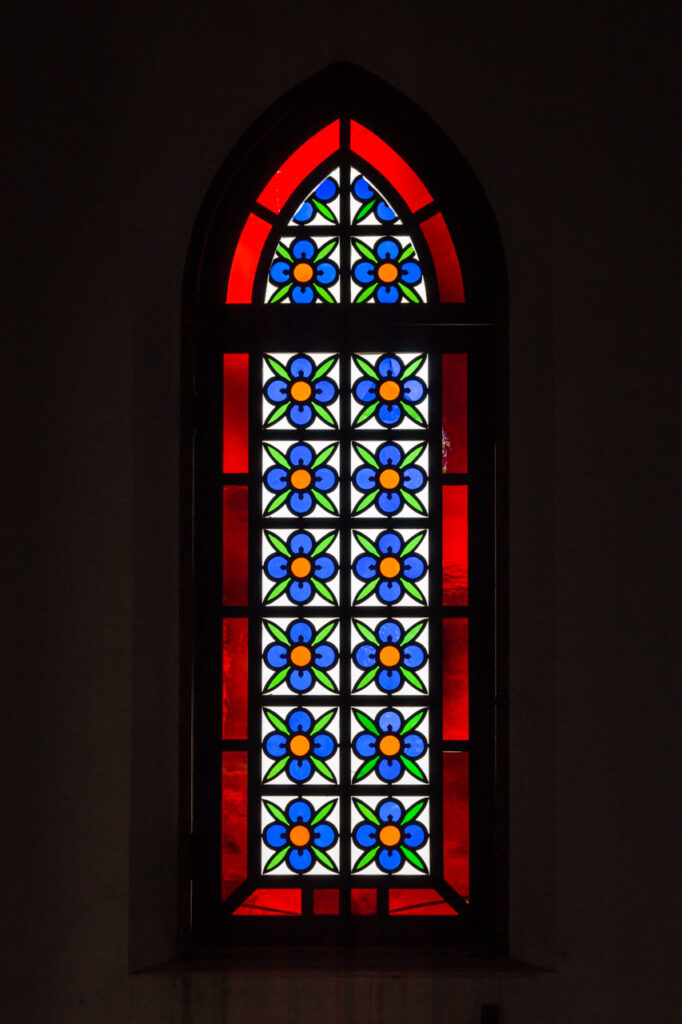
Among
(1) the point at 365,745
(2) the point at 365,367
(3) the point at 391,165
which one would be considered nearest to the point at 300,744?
(1) the point at 365,745

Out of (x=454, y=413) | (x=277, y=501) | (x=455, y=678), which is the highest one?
(x=454, y=413)

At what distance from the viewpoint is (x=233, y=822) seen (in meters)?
2.27

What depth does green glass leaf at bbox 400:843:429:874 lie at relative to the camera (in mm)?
2256

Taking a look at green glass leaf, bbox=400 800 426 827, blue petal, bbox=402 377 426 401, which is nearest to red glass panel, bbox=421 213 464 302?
blue petal, bbox=402 377 426 401

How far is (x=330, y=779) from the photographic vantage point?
2268 millimetres

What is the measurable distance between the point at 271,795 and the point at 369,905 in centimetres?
36

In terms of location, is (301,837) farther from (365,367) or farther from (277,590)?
(365,367)

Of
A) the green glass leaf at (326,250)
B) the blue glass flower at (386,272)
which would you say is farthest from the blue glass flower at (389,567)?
the green glass leaf at (326,250)

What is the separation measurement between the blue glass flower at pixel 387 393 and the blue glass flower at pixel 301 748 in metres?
0.75

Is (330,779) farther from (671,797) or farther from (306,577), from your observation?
(671,797)

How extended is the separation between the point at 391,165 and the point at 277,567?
1062 millimetres

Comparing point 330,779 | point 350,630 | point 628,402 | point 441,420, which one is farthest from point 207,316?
point 330,779

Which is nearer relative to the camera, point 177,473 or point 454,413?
point 177,473

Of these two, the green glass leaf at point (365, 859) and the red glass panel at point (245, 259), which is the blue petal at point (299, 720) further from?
the red glass panel at point (245, 259)
